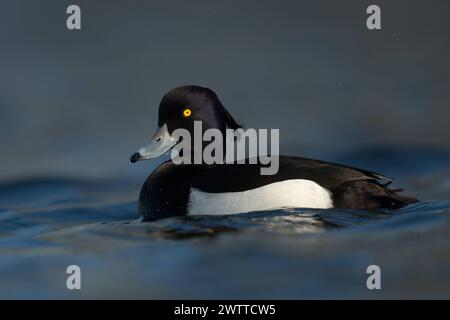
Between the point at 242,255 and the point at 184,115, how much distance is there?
1704mm

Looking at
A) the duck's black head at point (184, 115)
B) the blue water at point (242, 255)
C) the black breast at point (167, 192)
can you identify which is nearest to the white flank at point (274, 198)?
the blue water at point (242, 255)

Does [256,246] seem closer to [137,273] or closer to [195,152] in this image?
[137,273]

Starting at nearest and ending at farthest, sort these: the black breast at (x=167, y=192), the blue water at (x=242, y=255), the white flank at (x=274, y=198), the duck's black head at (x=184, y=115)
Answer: the blue water at (x=242, y=255) < the white flank at (x=274, y=198) < the black breast at (x=167, y=192) < the duck's black head at (x=184, y=115)

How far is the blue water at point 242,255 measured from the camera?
6.89 m

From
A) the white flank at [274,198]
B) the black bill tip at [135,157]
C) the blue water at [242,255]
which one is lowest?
the blue water at [242,255]

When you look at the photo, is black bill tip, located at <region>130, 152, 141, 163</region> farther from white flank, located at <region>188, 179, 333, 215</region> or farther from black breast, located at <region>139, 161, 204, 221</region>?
white flank, located at <region>188, 179, 333, 215</region>

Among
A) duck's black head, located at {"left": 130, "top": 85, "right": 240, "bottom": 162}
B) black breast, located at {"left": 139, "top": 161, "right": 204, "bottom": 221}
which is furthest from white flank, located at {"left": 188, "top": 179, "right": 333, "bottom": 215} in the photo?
duck's black head, located at {"left": 130, "top": 85, "right": 240, "bottom": 162}

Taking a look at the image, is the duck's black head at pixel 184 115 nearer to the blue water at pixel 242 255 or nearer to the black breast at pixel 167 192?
the black breast at pixel 167 192

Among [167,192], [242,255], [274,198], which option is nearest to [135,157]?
[167,192]

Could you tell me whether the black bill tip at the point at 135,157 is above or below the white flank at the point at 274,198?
above

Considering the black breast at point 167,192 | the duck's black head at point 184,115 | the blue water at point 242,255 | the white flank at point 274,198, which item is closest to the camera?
the blue water at point 242,255

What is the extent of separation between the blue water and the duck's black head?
2.10 feet

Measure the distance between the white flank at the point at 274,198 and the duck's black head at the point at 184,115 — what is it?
829 mm

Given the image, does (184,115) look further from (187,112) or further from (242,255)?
(242,255)
